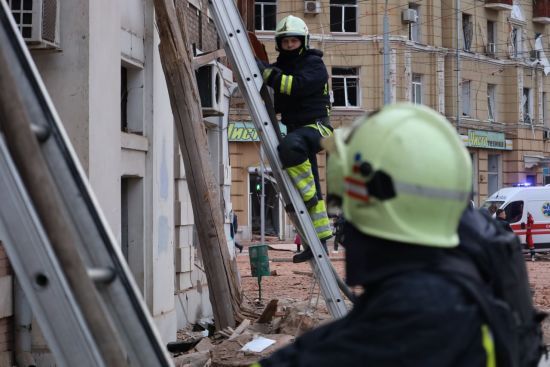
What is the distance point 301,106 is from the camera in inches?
307

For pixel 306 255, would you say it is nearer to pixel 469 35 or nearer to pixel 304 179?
pixel 304 179

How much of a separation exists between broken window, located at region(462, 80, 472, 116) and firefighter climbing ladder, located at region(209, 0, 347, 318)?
1427 inches

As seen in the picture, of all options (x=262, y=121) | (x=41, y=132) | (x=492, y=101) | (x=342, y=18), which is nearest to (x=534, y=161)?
(x=492, y=101)

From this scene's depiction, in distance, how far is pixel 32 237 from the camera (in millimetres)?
2934

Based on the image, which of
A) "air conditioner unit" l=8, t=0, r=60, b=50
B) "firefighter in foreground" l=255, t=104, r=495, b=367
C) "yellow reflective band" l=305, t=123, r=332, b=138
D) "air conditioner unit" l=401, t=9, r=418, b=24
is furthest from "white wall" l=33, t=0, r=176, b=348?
"air conditioner unit" l=401, t=9, r=418, b=24

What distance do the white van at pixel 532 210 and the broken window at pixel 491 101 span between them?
14.6 meters

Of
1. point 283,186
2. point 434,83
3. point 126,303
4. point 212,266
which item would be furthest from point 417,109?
point 434,83

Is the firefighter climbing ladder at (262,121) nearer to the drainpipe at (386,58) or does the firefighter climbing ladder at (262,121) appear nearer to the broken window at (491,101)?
the drainpipe at (386,58)

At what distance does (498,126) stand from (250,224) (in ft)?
40.5

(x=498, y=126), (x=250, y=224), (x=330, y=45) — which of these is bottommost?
(x=250, y=224)

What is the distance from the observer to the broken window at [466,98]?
42.9 m

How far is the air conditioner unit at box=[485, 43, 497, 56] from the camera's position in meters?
43.9

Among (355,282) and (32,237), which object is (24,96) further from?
(355,282)

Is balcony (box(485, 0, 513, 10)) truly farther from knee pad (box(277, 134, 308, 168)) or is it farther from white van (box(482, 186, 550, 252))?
knee pad (box(277, 134, 308, 168))
